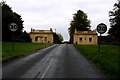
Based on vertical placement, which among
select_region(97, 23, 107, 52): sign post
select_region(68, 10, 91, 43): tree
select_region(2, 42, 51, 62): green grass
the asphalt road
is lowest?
the asphalt road

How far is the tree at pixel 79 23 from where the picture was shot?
412ft

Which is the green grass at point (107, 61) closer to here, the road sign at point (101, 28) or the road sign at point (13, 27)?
the road sign at point (101, 28)

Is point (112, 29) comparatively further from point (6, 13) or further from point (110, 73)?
point (110, 73)

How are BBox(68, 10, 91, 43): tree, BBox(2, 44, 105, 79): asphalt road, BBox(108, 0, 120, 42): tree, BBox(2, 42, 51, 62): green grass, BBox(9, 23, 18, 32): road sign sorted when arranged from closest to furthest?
BBox(2, 44, 105, 79): asphalt road → BBox(2, 42, 51, 62): green grass → BBox(9, 23, 18, 32): road sign → BBox(108, 0, 120, 42): tree → BBox(68, 10, 91, 43): tree

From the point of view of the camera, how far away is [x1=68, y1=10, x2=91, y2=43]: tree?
12569cm

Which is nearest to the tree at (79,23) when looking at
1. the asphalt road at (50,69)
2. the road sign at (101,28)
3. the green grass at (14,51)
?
the green grass at (14,51)

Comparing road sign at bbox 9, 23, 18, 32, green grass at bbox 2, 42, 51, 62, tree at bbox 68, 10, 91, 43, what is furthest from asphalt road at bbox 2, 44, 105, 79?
tree at bbox 68, 10, 91, 43

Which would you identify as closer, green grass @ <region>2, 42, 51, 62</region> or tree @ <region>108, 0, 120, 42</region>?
green grass @ <region>2, 42, 51, 62</region>

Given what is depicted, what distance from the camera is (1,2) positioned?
90.0 meters

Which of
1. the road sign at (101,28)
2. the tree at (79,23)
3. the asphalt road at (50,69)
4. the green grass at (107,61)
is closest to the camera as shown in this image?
the asphalt road at (50,69)

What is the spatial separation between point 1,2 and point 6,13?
31.8ft

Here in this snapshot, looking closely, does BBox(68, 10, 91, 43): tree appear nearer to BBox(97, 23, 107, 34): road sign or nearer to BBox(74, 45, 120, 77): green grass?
BBox(74, 45, 120, 77): green grass

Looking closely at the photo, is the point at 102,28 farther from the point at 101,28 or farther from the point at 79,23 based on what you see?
the point at 79,23

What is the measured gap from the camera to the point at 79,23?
128250mm
